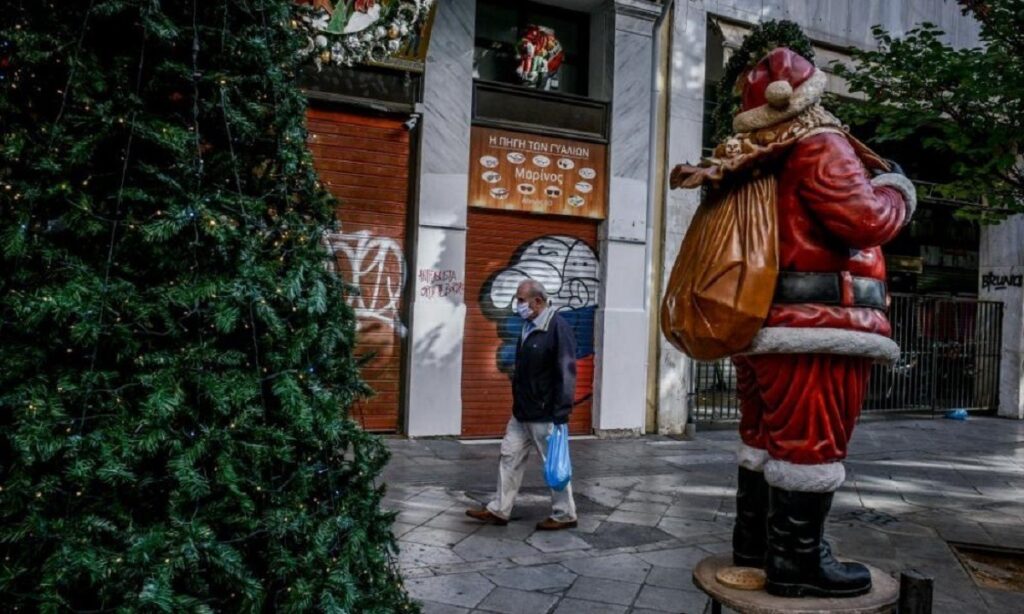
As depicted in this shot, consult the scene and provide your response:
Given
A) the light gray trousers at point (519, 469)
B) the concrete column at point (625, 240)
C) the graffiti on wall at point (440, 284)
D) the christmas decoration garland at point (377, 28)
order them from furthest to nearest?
1. the concrete column at point (625, 240)
2. the graffiti on wall at point (440, 284)
3. the christmas decoration garland at point (377, 28)
4. the light gray trousers at point (519, 469)

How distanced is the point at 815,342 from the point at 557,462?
3296 millimetres

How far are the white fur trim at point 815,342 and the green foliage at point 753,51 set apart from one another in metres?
5.83

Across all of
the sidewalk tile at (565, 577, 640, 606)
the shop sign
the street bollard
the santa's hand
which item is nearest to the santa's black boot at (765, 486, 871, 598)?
the street bollard

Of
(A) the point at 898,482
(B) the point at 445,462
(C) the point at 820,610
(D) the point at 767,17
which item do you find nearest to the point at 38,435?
(C) the point at 820,610

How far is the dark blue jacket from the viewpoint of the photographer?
20.0 ft

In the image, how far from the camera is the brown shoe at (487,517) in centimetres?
611

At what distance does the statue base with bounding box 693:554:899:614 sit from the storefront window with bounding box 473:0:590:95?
8.79 m

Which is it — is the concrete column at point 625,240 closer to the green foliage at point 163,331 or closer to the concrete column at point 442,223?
the concrete column at point 442,223

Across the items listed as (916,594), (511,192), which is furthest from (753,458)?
(511,192)

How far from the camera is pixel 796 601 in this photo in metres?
2.87

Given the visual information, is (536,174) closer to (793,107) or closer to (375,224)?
(375,224)

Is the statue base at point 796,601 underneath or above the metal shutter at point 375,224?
underneath

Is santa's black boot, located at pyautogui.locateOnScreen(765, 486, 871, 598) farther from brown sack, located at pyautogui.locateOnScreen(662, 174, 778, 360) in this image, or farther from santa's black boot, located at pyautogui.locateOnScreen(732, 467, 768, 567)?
brown sack, located at pyautogui.locateOnScreen(662, 174, 778, 360)

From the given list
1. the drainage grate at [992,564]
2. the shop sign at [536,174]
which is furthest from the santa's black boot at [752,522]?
the shop sign at [536,174]
